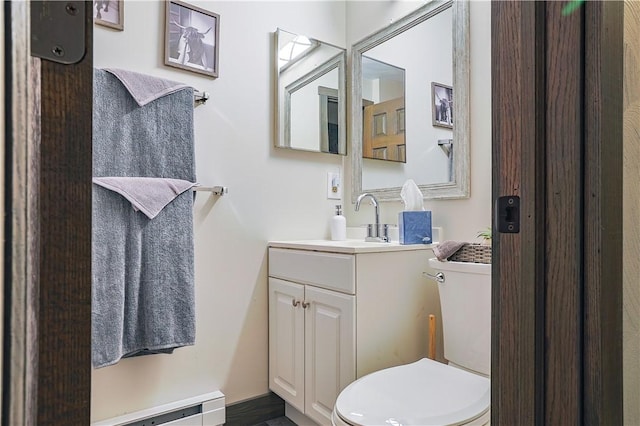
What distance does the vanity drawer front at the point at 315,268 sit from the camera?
56.3 inches

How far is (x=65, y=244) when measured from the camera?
0.28m

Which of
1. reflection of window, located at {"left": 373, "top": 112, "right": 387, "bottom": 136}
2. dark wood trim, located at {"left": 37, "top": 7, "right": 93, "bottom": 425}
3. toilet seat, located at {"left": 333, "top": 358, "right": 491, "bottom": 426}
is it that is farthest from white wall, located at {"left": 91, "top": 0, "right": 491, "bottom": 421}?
dark wood trim, located at {"left": 37, "top": 7, "right": 93, "bottom": 425}

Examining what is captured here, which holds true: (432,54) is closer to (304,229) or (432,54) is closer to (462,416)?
(304,229)

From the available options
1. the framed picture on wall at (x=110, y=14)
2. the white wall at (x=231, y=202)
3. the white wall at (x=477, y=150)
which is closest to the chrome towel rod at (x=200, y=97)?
the white wall at (x=231, y=202)

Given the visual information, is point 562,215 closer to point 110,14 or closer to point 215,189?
point 215,189

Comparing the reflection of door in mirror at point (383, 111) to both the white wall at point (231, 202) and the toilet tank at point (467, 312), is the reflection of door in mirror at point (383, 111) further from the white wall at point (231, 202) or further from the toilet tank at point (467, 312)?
the toilet tank at point (467, 312)

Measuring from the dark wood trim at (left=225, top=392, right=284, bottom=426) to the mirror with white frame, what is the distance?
1.18 meters

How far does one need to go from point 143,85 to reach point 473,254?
4.37ft

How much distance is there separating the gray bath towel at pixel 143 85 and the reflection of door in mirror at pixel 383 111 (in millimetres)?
941

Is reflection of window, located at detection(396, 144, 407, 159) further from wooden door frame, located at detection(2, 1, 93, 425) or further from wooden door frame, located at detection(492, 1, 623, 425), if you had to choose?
wooden door frame, located at detection(2, 1, 93, 425)

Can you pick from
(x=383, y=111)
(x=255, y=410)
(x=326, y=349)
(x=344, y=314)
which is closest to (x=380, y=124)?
(x=383, y=111)

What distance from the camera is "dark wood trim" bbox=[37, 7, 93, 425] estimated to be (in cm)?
27

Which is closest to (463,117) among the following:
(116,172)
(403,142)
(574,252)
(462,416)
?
(403,142)

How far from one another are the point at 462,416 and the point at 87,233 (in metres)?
1.02
